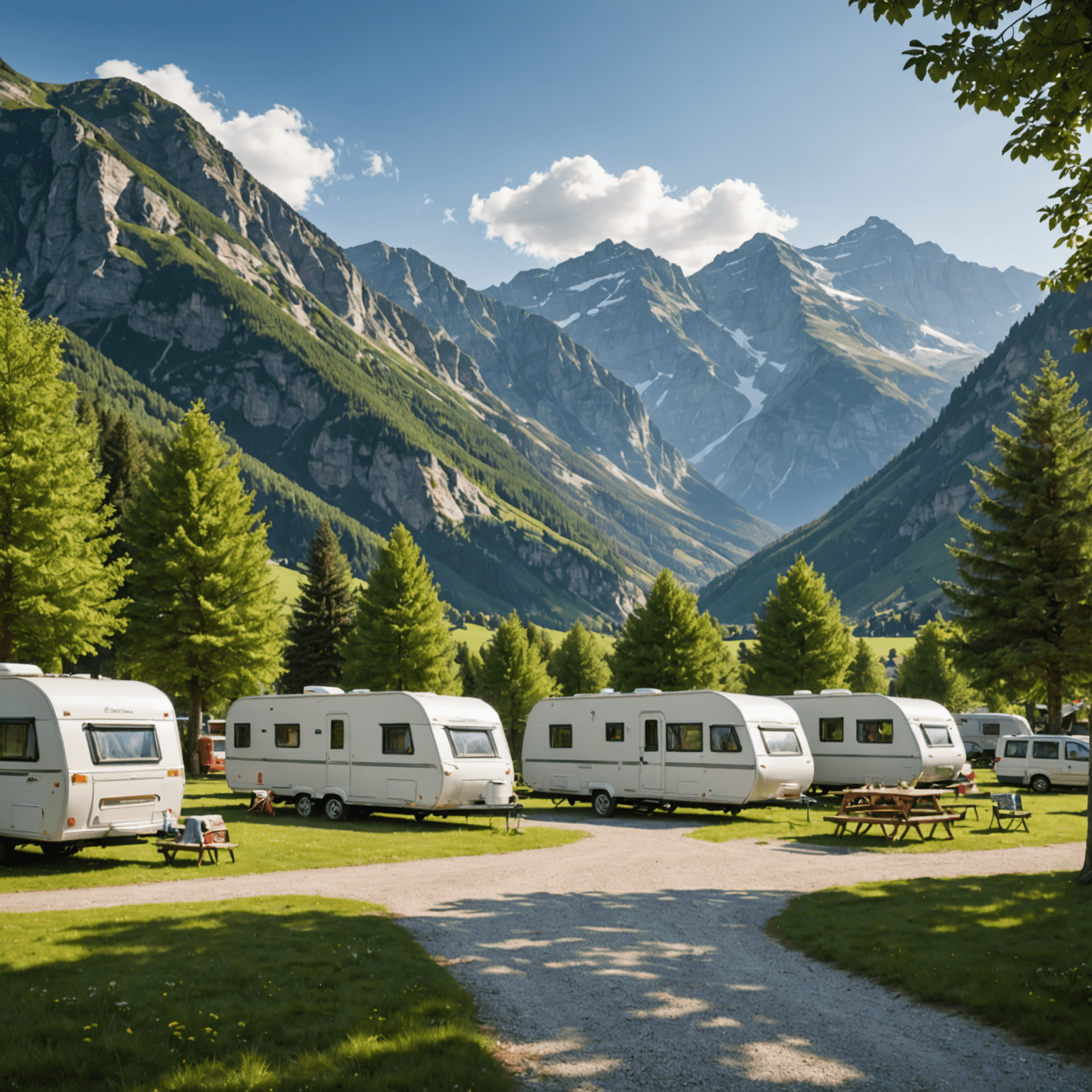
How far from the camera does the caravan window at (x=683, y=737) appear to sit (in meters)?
24.6

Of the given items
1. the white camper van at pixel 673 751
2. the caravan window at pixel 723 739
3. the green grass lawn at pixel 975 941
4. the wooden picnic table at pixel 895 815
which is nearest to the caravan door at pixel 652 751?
the white camper van at pixel 673 751

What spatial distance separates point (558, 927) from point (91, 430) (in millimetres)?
21138

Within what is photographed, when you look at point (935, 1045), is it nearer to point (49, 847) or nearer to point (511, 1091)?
point (511, 1091)

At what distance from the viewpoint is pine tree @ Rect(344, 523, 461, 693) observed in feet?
143

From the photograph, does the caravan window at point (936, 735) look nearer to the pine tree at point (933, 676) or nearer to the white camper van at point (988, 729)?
the white camper van at point (988, 729)

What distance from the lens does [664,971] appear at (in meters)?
9.14

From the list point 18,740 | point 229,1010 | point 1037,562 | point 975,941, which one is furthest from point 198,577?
point 1037,562

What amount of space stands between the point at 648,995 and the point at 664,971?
3.04 feet

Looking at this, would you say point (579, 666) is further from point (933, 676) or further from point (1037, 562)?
point (1037, 562)

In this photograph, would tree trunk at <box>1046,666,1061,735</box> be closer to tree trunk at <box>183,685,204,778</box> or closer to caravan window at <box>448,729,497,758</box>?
caravan window at <box>448,729,497,758</box>

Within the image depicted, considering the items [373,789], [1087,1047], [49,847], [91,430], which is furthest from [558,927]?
[91,430]

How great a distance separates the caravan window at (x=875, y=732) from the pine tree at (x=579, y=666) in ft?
130

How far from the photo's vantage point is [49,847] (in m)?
16.6

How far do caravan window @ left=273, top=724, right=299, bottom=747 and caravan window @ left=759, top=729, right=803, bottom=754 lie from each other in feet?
42.3
